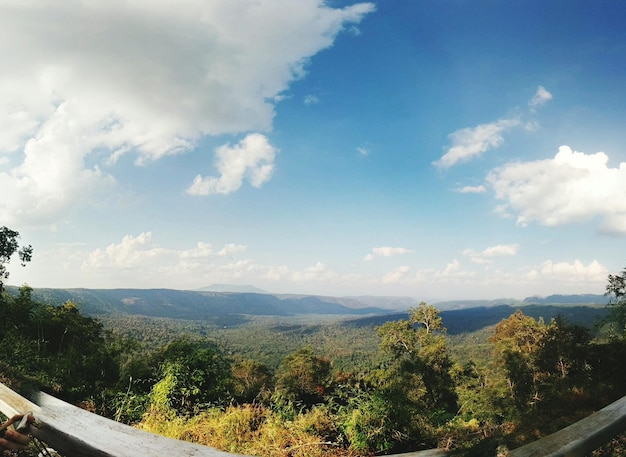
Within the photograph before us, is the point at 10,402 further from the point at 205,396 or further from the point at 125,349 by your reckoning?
the point at 125,349

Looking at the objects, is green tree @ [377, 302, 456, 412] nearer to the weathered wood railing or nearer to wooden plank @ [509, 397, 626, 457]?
wooden plank @ [509, 397, 626, 457]

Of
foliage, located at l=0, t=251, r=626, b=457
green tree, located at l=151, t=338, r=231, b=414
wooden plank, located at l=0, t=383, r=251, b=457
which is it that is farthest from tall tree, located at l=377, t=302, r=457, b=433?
wooden plank, located at l=0, t=383, r=251, b=457

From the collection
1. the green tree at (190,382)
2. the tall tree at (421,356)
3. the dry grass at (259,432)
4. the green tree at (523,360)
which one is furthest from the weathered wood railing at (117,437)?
the tall tree at (421,356)

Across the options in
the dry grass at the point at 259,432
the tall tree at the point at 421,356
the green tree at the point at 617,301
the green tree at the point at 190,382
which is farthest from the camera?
the tall tree at the point at 421,356

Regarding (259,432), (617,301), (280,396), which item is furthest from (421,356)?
(259,432)

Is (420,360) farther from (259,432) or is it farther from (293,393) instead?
(259,432)

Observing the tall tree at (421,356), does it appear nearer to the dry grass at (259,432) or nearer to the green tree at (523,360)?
the green tree at (523,360)

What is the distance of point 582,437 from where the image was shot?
3.66 ft

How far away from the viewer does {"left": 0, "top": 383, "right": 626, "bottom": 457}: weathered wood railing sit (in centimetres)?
87

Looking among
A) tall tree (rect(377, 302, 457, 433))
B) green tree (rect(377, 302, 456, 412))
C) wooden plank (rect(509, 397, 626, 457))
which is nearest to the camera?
wooden plank (rect(509, 397, 626, 457))

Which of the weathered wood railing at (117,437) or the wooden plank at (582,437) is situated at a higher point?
the weathered wood railing at (117,437)

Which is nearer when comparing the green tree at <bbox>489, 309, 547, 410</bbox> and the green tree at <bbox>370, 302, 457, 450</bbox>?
the green tree at <bbox>489, 309, 547, 410</bbox>

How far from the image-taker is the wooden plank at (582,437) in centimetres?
98

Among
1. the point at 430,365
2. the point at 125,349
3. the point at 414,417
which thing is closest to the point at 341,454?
the point at 414,417
